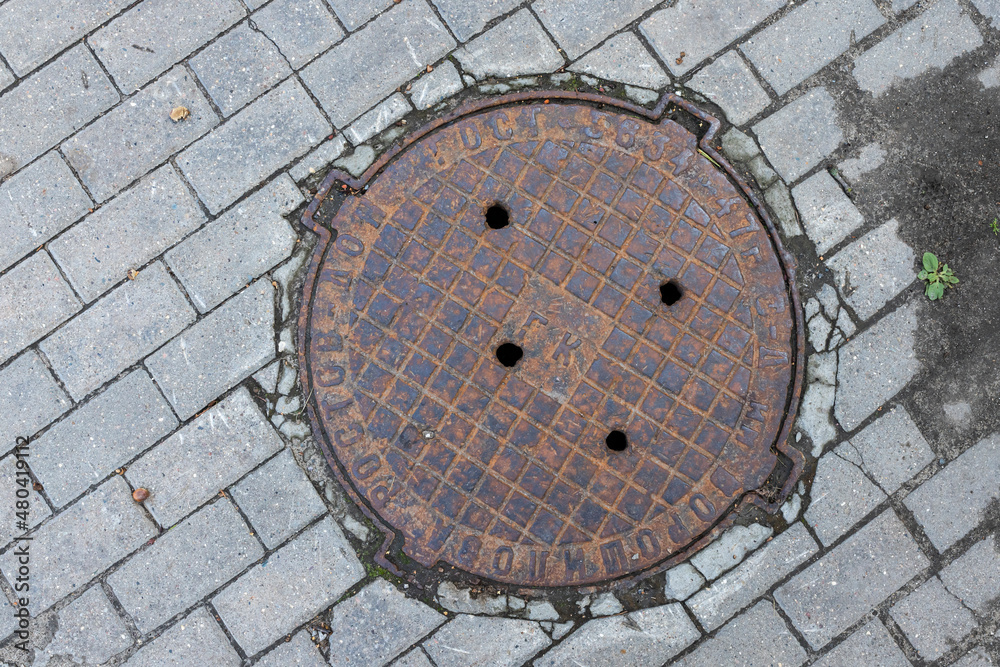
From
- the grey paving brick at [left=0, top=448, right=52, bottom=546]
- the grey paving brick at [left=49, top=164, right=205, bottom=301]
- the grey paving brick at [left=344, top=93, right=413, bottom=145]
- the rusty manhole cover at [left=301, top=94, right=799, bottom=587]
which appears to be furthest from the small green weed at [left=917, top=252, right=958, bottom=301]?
the grey paving brick at [left=0, top=448, right=52, bottom=546]

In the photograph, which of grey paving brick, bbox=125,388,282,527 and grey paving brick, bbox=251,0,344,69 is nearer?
grey paving brick, bbox=125,388,282,527

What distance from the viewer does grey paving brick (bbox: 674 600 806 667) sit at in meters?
2.84

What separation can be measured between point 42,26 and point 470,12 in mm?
2040

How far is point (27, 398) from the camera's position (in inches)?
115

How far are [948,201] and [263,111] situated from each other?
329cm

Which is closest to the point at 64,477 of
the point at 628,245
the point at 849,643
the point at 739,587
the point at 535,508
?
the point at 535,508

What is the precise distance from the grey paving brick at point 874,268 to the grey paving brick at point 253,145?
253cm

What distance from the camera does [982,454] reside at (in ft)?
9.62

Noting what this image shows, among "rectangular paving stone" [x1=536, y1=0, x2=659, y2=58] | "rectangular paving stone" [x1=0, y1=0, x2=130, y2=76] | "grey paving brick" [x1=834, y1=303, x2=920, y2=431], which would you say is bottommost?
"grey paving brick" [x1=834, y1=303, x2=920, y2=431]

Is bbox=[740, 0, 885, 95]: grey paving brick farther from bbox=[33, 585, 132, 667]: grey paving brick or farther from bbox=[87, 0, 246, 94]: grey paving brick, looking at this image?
bbox=[33, 585, 132, 667]: grey paving brick

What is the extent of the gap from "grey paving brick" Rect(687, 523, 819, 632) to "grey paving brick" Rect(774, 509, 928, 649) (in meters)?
0.07

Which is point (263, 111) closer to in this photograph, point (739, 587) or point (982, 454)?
point (739, 587)

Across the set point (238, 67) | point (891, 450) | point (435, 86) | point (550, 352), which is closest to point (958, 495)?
point (891, 450)

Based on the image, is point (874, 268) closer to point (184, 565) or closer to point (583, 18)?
point (583, 18)
